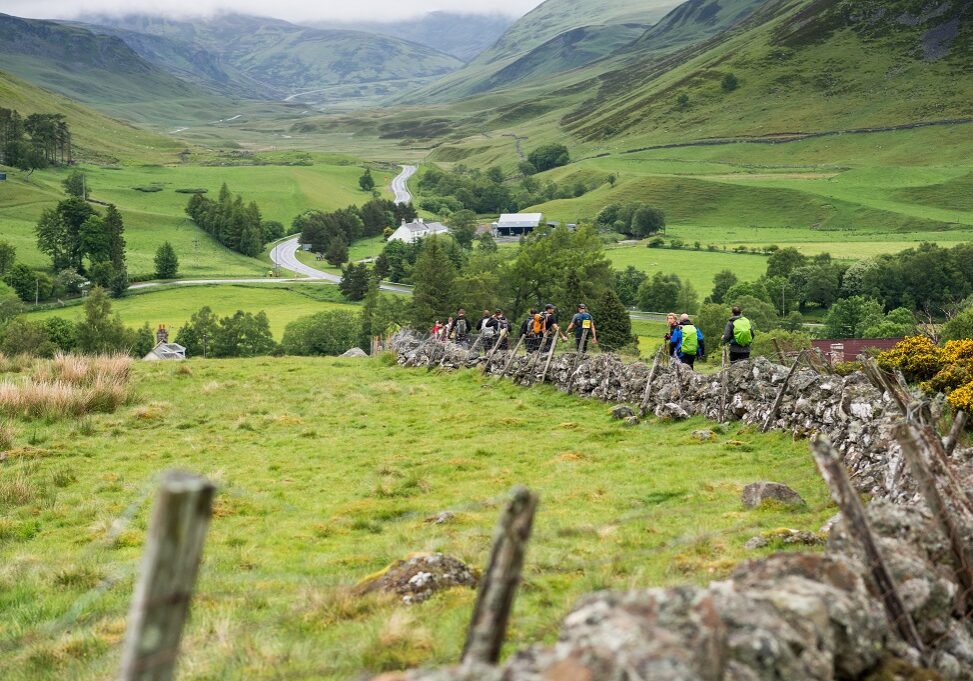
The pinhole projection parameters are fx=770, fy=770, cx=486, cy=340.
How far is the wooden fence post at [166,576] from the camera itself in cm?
354

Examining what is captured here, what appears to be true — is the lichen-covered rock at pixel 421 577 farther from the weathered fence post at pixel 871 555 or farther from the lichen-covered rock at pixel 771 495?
the lichen-covered rock at pixel 771 495

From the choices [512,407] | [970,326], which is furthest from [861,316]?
[512,407]

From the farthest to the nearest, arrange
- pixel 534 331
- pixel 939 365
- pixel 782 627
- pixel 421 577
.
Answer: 1. pixel 534 331
2. pixel 939 365
3. pixel 421 577
4. pixel 782 627

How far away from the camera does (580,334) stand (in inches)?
1278

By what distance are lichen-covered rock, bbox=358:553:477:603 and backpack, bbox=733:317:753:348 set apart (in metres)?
16.1

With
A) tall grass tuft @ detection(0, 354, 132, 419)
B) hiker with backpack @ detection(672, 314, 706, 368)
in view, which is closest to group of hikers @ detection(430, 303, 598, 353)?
hiker with backpack @ detection(672, 314, 706, 368)

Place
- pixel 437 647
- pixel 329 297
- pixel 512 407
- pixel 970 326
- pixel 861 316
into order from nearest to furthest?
pixel 437 647
pixel 512 407
pixel 970 326
pixel 861 316
pixel 329 297

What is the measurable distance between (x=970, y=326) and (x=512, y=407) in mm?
42832

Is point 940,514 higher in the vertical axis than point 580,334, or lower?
higher

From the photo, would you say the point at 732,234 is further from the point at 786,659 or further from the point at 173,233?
the point at 786,659

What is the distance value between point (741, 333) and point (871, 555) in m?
18.3

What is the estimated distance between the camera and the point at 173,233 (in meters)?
174

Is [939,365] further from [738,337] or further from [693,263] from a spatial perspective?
[693,263]

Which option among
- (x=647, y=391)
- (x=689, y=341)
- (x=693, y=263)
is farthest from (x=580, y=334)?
(x=693, y=263)
